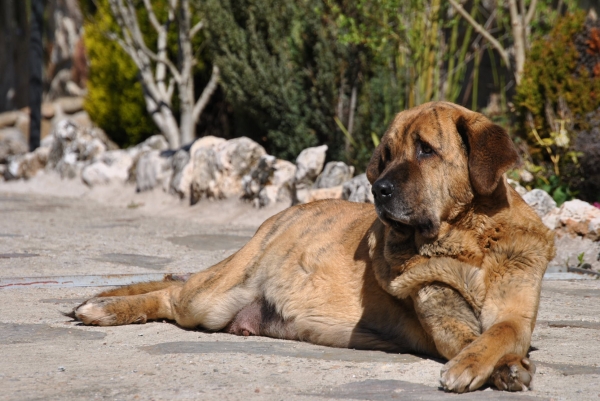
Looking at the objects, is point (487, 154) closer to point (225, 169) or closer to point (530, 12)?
point (530, 12)

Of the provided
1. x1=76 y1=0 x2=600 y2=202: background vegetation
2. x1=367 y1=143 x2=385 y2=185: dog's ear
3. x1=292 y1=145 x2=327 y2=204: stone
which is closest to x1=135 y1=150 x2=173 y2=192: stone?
x1=76 y1=0 x2=600 y2=202: background vegetation

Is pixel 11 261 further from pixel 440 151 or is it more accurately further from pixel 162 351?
pixel 440 151

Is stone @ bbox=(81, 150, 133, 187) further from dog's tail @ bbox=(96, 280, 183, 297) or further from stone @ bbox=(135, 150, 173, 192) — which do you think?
dog's tail @ bbox=(96, 280, 183, 297)

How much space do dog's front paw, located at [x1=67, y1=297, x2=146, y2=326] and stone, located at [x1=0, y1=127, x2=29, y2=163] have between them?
1508cm

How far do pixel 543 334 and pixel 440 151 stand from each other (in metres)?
1.32

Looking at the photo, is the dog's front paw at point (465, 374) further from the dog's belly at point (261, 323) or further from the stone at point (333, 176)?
the stone at point (333, 176)

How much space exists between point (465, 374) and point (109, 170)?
11620 mm

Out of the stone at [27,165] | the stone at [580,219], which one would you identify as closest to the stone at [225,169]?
the stone at [580,219]

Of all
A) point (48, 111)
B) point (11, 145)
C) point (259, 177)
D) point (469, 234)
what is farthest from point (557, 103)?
point (48, 111)

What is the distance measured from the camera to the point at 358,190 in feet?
29.1

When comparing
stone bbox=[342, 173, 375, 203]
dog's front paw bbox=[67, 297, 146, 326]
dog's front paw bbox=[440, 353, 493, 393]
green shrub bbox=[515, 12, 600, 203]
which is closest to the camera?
dog's front paw bbox=[440, 353, 493, 393]

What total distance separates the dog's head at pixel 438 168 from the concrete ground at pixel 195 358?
0.71 meters

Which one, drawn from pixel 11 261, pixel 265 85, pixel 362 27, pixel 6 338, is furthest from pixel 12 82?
pixel 6 338

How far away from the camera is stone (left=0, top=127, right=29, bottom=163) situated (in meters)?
19.0
